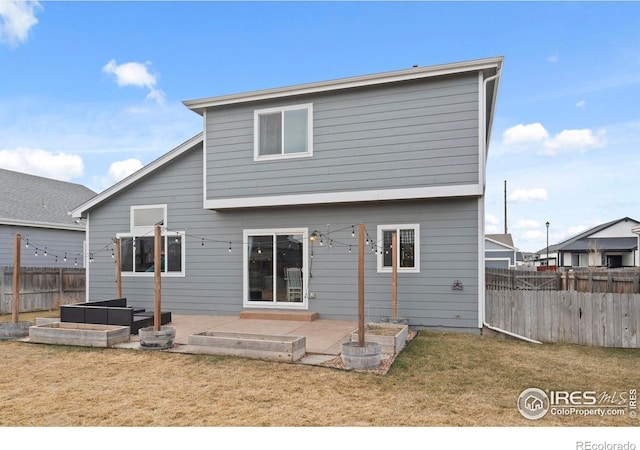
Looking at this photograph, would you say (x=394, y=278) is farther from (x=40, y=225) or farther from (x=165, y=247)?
(x=40, y=225)

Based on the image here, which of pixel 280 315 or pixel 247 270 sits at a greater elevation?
pixel 247 270

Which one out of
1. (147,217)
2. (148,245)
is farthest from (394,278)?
(147,217)

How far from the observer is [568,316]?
24.3 feet

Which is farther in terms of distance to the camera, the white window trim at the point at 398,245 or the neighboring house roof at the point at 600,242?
the neighboring house roof at the point at 600,242

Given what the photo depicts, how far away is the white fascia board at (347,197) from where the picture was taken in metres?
7.72

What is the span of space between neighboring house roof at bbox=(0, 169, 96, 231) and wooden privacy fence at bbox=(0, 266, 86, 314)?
2008mm

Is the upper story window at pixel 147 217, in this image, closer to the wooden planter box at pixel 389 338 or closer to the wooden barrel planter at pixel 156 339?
the wooden barrel planter at pixel 156 339

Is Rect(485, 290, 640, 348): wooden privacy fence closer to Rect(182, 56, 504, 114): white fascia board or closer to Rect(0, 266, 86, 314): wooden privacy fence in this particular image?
Rect(182, 56, 504, 114): white fascia board

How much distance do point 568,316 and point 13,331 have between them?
411 inches

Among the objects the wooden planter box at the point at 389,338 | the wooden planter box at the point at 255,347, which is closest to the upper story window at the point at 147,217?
the wooden planter box at the point at 255,347

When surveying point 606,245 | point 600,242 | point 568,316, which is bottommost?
point 568,316

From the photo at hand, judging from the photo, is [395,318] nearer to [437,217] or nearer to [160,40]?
[437,217]

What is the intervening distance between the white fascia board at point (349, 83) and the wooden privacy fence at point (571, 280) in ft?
13.8
